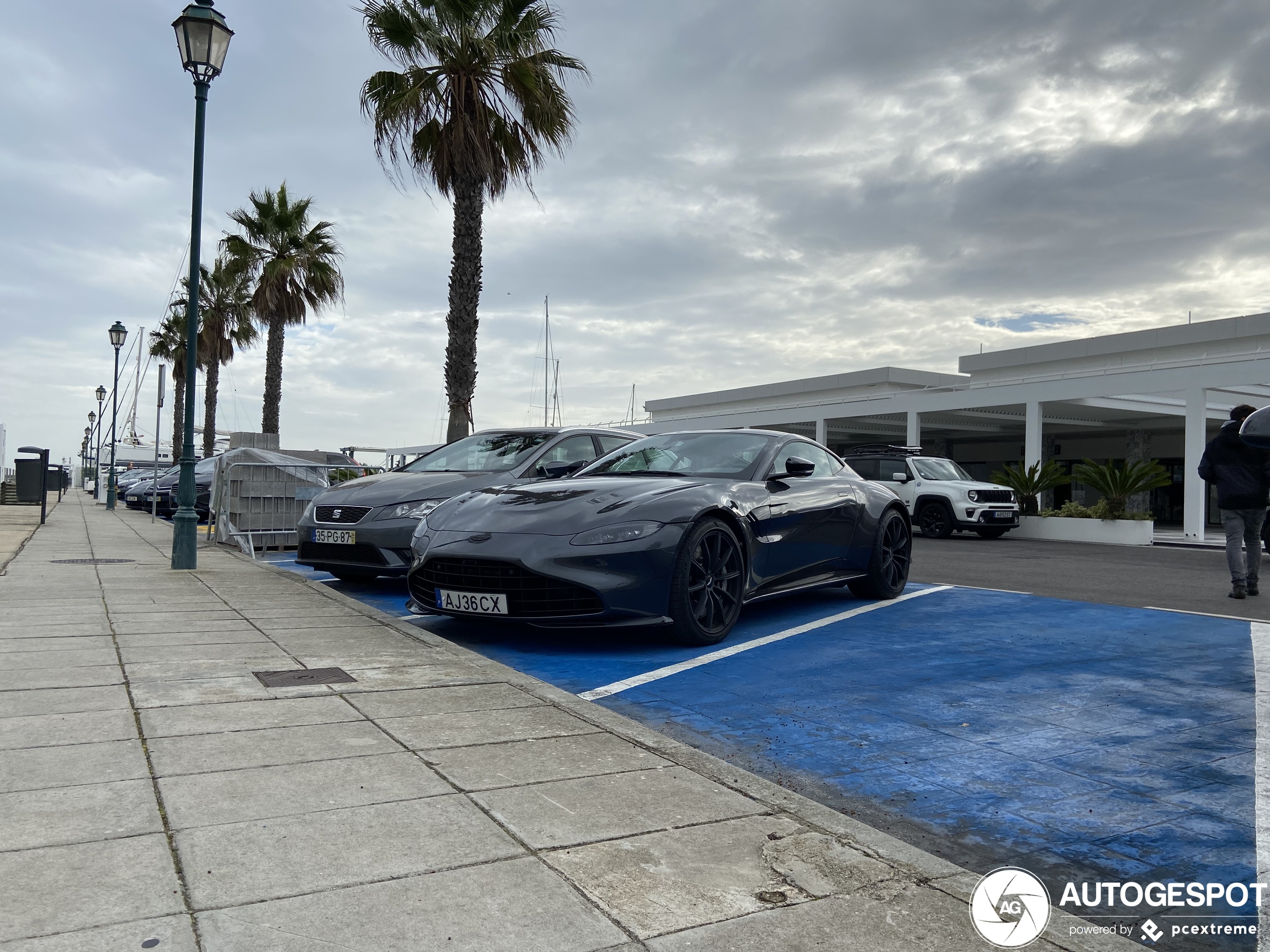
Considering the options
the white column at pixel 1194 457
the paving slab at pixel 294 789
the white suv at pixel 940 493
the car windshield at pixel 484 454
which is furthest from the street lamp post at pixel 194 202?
the white column at pixel 1194 457

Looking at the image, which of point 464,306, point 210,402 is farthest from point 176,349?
point 464,306

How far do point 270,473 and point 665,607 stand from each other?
825 cm

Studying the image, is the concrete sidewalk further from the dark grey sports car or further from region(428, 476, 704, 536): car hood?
region(428, 476, 704, 536): car hood

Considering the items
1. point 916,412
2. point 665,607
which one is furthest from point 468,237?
point 916,412

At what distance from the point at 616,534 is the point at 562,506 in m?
0.49

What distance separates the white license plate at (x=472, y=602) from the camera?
18.2ft

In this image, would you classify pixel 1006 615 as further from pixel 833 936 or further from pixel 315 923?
pixel 315 923

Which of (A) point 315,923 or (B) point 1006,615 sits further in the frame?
(B) point 1006,615

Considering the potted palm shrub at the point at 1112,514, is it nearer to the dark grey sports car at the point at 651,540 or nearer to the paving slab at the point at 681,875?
the dark grey sports car at the point at 651,540

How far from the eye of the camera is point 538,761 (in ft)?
10.9

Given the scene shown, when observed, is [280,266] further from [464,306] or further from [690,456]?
[690,456]

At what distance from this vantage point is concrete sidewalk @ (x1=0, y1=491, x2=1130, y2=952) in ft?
6.93

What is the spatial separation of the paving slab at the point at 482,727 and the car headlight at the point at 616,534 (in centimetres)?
148

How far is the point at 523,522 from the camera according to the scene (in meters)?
5.72
